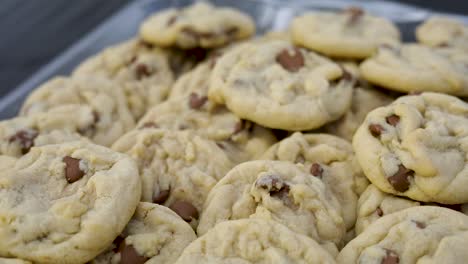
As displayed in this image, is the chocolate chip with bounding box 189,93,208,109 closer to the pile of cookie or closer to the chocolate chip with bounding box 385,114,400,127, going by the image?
the pile of cookie

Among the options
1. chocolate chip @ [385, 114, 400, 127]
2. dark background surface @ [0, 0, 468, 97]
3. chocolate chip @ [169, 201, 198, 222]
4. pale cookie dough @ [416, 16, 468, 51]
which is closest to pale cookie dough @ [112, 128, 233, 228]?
chocolate chip @ [169, 201, 198, 222]

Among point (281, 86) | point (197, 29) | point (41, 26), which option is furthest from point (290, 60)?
point (41, 26)

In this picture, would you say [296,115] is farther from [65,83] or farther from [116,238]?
[65,83]

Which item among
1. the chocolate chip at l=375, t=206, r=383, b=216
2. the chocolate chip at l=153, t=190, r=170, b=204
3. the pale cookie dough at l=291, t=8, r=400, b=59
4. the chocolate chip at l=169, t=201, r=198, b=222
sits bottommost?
the chocolate chip at l=375, t=206, r=383, b=216

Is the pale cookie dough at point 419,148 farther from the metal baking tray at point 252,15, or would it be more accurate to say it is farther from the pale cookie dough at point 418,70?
the metal baking tray at point 252,15

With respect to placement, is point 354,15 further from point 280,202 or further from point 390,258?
point 390,258

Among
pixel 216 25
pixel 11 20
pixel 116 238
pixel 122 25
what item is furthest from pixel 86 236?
pixel 11 20
